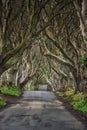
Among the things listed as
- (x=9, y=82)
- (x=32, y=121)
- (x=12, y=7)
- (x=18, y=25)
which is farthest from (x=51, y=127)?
(x=9, y=82)

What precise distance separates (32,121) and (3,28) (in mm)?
8615

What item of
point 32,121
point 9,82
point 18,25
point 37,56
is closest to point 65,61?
point 18,25

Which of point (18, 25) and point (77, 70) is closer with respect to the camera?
point (18, 25)

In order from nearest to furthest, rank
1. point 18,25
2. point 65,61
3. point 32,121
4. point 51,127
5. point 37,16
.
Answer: point 51,127 → point 32,121 → point 37,16 → point 18,25 → point 65,61

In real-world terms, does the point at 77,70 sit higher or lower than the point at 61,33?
lower

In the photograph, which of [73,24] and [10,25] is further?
[73,24]

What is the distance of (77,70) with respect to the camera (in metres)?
28.7

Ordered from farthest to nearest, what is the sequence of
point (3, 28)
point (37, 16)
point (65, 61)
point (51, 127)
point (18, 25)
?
point (65, 61), point (18, 25), point (37, 16), point (3, 28), point (51, 127)

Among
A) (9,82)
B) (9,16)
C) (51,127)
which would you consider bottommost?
(51,127)

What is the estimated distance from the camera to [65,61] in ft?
92.5

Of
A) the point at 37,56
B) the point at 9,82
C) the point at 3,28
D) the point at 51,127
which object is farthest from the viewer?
the point at 37,56

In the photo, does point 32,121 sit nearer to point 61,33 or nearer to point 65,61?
point 65,61

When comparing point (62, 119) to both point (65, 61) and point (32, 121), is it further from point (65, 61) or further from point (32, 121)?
point (65, 61)

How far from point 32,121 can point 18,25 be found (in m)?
13.6
